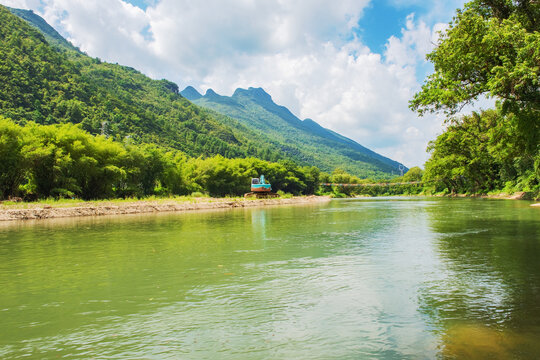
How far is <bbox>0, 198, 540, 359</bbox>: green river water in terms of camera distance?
Answer: 4.96 metres

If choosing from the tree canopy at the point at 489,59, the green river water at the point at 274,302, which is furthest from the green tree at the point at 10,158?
the tree canopy at the point at 489,59

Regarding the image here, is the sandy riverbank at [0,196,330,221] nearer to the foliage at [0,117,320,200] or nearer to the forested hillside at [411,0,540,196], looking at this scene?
the foliage at [0,117,320,200]

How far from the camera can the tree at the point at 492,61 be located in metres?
12.6

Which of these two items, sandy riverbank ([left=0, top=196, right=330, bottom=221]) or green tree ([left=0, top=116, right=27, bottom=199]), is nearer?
sandy riverbank ([left=0, top=196, right=330, bottom=221])

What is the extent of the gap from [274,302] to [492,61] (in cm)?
1473

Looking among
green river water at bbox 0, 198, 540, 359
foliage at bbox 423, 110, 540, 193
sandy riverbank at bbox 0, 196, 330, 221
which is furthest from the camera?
foliage at bbox 423, 110, 540, 193

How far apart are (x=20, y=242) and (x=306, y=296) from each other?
1437 centimetres

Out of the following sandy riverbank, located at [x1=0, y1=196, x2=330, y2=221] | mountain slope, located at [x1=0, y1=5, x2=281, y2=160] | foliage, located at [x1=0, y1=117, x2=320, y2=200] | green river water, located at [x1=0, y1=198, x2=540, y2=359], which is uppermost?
mountain slope, located at [x1=0, y1=5, x2=281, y2=160]

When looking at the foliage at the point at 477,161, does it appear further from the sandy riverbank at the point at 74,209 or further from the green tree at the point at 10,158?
the green tree at the point at 10,158

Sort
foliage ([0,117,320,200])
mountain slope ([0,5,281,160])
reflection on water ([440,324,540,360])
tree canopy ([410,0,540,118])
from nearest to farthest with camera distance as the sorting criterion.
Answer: reflection on water ([440,324,540,360]) → tree canopy ([410,0,540,118]) → foliage ([0,117,320,200]) → mountain slope ([0,5,281,160])

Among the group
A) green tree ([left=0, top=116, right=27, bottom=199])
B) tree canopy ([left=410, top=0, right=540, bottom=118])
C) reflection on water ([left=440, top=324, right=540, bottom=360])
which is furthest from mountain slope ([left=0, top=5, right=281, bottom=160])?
reflection on water ([left=440, top=324, right=540, bottom=360])

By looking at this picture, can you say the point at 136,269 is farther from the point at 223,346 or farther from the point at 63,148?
the point at 63,148

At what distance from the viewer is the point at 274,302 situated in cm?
698

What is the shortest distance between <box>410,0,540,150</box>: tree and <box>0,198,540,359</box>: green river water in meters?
5.91
